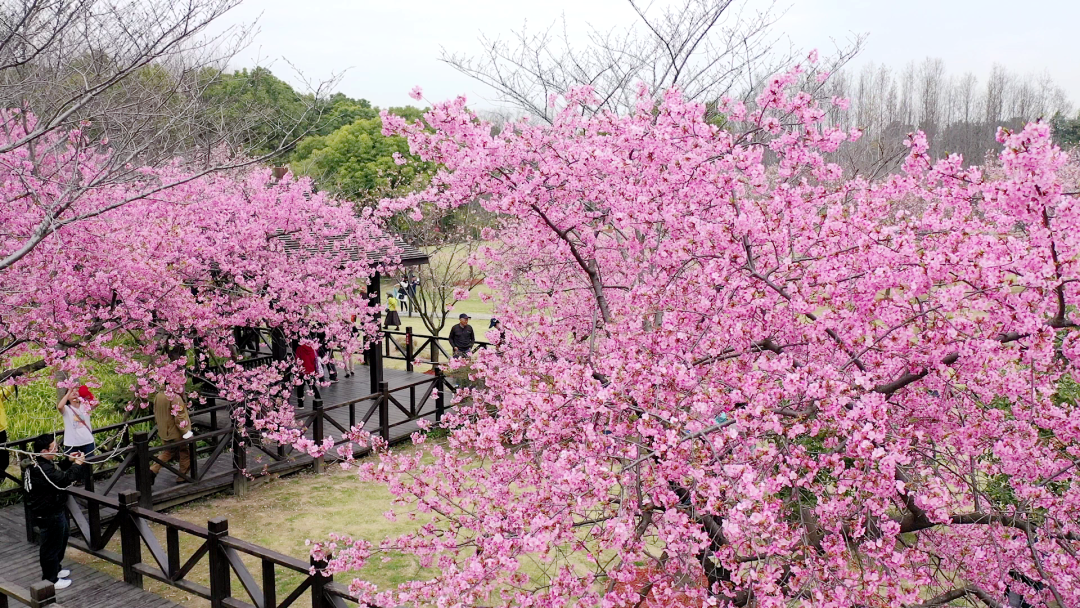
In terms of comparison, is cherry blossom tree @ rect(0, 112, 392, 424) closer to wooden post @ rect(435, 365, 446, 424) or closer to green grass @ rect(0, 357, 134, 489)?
green grass @ rect(0, 357, 134, 489)

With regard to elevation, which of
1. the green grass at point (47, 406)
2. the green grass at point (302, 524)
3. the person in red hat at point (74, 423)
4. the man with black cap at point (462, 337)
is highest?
the man with black cap at point (462, 337)

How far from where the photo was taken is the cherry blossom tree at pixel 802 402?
3.44 m

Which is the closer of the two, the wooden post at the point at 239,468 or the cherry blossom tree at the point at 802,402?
the cherry blossom tree at the point at 802,402

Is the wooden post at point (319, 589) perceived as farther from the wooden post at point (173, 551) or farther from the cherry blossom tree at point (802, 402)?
the wooden post at point (173, 551)

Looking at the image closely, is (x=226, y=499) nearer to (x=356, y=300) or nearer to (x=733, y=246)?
(x=356, y=300)

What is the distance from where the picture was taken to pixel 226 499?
32.1ft

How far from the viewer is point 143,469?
8719mm

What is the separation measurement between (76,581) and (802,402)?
23.5 ft

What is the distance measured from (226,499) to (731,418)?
812 centimetres

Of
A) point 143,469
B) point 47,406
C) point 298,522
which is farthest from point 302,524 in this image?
point 47,406

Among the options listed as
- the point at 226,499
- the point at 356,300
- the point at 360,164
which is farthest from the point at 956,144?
the point at 226,499

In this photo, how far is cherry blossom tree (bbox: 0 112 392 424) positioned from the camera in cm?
852

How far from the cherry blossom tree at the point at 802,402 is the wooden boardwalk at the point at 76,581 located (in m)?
3.36

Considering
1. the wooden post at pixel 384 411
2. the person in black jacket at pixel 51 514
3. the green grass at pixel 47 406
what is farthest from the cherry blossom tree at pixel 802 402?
the green grass at pixel 47 406
